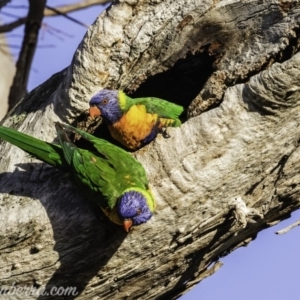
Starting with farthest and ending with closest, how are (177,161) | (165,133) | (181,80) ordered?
1. (181,80)
2. (165,133)
3. (177,161)

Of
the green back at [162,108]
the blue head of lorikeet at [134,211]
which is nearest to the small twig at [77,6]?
the green back at [162,108]

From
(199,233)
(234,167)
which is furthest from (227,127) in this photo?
(199,233)

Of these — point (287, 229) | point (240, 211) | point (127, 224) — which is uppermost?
point (127, 224)

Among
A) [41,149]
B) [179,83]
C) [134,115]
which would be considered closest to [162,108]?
[134,115]

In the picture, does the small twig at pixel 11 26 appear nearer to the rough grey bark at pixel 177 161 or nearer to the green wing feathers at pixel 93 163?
the rough grey bark at pixel 177 161

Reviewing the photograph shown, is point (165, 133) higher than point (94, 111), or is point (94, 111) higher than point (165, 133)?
point (94, 111)

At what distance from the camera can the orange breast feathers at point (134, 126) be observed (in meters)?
4.27

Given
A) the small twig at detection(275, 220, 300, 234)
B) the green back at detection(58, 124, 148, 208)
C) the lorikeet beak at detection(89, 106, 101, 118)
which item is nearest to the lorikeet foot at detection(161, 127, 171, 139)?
the green back at detection(58, 124, 148, 208)

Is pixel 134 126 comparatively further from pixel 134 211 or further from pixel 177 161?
pixel 134 211

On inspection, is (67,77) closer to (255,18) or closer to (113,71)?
(113,71)

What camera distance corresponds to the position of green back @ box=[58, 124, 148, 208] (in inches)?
149

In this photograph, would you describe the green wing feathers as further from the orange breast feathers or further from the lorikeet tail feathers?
the orange breast feathers

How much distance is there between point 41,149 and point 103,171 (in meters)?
0.37

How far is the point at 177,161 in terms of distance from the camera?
12.2 ft
